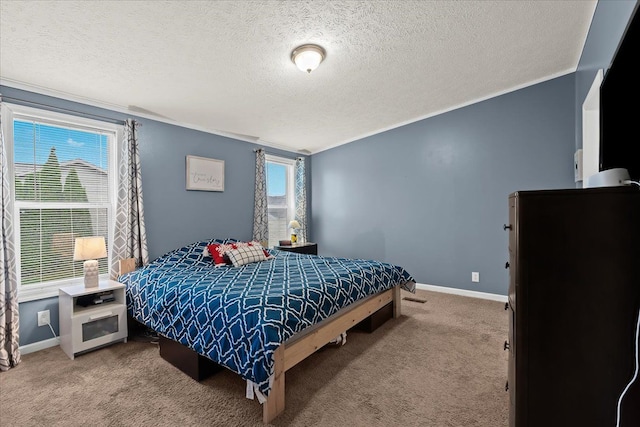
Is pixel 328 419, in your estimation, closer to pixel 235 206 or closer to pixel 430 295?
pixel 430 295

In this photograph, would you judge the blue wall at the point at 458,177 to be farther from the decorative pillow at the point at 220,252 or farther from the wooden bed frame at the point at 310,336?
the decorative pillow at the point at 220,252

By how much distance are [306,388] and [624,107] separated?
84.7 inches

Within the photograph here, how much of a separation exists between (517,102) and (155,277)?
14.6 ft

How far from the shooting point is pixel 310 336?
1.95 m

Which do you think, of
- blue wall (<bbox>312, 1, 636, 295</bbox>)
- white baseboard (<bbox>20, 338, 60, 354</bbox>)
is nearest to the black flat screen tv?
blue wall (<bbox>312, 1, 636, 295</bbox>)

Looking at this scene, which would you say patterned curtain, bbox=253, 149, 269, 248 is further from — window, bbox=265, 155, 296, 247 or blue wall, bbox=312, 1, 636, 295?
blue wall, bbox=312, 1, 636, 295

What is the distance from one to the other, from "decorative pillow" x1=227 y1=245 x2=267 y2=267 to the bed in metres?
0.06

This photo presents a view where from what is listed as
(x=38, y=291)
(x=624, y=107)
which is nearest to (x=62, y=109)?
(x=38, y=291)

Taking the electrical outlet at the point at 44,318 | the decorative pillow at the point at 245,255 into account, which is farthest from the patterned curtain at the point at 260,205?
the electrical outlet at the point at 44,318

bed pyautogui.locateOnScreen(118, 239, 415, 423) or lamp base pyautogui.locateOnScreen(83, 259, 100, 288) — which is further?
lamp base pyautogui.locateOnScreen(83, 259, 100, 288)

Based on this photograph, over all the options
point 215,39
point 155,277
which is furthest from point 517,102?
point 155,277

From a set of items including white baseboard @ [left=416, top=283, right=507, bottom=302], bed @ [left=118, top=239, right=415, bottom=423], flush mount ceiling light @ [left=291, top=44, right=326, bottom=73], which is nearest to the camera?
bed @ [left=118, top=239, right=415, bottom=423]

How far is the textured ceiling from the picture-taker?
1.85 meters

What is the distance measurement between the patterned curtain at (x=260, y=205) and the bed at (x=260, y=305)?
4.22 feet
